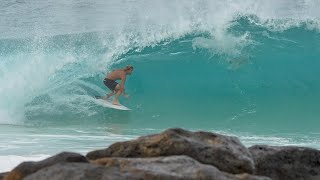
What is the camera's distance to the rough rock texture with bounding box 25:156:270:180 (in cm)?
356

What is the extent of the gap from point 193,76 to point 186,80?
0.77 feet

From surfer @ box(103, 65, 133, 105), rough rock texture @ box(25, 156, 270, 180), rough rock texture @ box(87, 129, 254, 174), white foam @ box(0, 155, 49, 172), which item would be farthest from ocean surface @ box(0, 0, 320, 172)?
rough rock texture @ box(25, 156, 270, 180)

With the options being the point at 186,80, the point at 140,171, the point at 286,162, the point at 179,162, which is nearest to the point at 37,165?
the point at 140,171

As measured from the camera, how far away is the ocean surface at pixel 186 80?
14648 millimetres

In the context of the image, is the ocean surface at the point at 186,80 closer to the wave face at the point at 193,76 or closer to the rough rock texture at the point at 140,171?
the wave face at the point at 193,76

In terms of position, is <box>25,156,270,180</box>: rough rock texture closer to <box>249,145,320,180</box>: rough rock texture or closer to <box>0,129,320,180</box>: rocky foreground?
<box>0,129,320,180</box>: rocky foreground

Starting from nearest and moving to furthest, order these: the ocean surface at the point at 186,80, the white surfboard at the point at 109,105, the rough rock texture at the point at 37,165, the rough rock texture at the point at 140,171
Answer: the rough rock texture at the point at 140,171, the rough rock texture at the point at 37,165, the ocean surface at the point at 186,80, the white surfboard at the point at 109,105

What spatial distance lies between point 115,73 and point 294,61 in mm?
6117

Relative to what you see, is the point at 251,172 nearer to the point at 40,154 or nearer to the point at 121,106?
the point at 40,154

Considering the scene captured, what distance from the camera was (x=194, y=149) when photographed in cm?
428

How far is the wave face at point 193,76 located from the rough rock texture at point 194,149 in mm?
8912

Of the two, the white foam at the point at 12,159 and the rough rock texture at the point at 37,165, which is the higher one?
the white foam at the point at 12,159

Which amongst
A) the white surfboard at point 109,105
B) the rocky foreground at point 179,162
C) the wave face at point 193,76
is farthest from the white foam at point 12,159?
the white surfboard at point 109,105

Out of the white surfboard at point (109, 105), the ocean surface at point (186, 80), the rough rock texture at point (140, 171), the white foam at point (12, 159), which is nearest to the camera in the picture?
the rough rock texture at point (140, 171)
